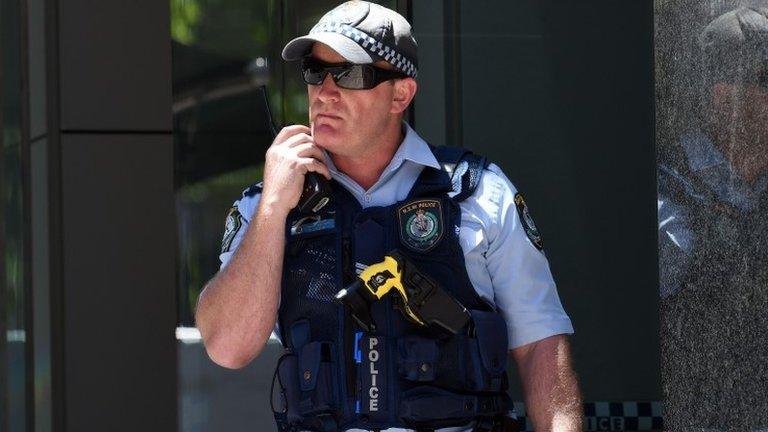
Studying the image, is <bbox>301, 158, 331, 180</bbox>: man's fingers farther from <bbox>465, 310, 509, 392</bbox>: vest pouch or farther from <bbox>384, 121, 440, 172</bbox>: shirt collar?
<bbox>465, 310, 509, 392</bbox>: vest pouch

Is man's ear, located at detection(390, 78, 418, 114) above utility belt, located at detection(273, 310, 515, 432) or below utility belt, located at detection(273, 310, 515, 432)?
above

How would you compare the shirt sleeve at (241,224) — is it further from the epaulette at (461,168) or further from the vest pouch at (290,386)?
the epaulette at (461,168)

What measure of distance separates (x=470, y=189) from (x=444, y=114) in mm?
2655

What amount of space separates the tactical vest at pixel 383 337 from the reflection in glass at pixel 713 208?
1.58 feet

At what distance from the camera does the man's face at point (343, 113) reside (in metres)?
3.86

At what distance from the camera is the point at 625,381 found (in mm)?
6809

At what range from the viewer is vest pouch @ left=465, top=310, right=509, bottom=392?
377 cm

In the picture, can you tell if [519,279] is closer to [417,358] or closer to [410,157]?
[417,358]

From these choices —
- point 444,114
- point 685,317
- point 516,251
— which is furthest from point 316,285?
point 444,114

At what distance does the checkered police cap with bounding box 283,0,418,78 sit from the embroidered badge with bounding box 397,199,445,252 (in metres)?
0.33

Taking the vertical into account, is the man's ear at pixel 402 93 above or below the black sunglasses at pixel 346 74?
below

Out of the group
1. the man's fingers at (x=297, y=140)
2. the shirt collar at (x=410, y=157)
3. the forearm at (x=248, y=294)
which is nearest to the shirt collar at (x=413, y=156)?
the shirt collar at (x=410, y=157)

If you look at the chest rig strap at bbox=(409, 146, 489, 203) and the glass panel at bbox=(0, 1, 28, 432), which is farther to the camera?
the glass panel at bbox=(0, 1, 28, 432)

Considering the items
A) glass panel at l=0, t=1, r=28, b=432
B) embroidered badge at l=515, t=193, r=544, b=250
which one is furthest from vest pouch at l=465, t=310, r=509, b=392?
glass panel at l=0, t=1, r=28, b=432
